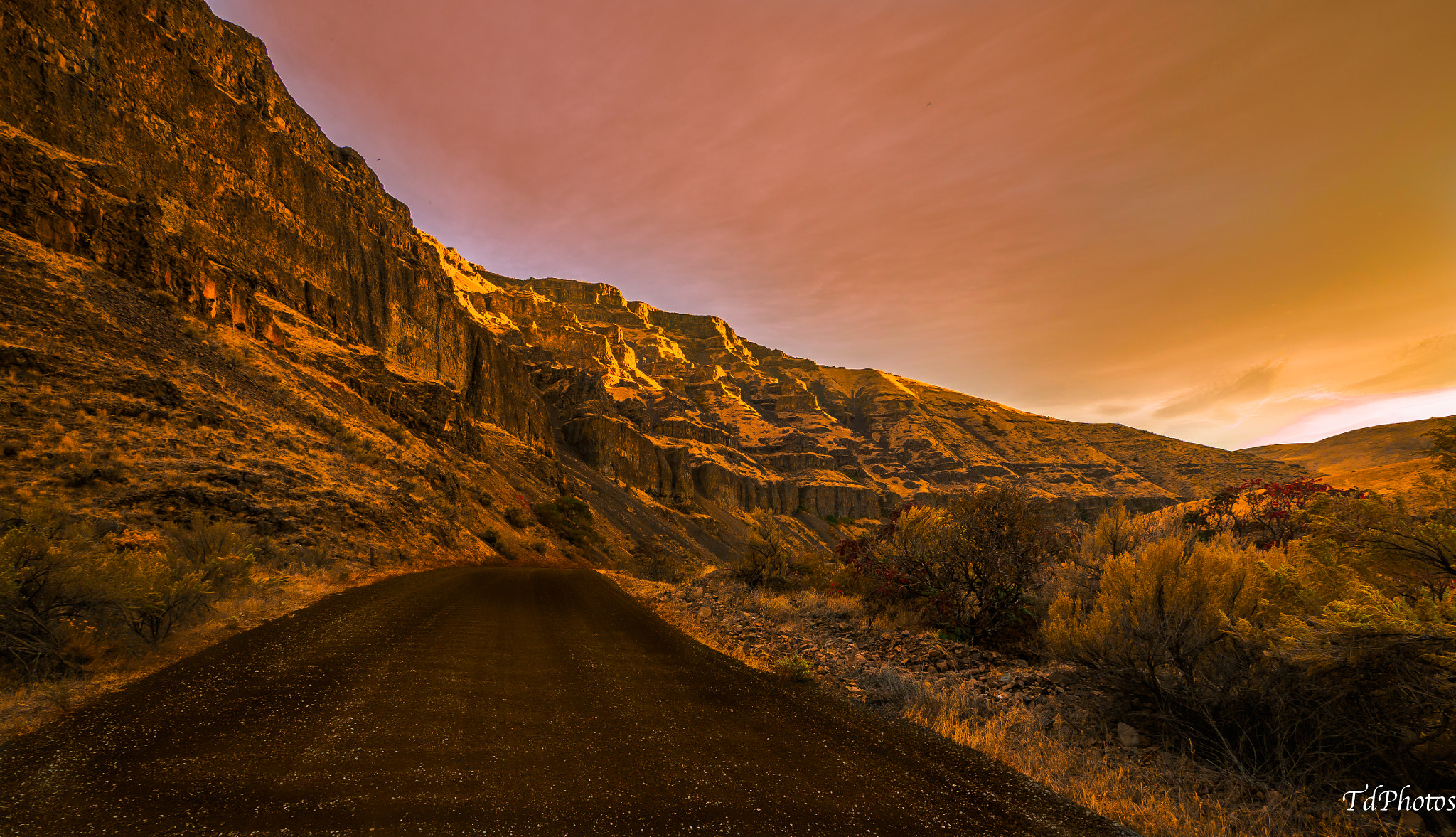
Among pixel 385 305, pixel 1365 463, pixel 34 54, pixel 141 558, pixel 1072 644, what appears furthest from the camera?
pixel 1365 463

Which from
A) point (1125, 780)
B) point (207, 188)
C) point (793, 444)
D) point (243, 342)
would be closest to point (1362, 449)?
point (793, 444)

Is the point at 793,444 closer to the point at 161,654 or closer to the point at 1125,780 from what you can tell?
the point at 161,654

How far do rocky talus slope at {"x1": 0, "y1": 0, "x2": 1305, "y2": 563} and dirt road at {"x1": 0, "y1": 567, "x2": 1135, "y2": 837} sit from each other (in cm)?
756

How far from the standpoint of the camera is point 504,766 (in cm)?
373

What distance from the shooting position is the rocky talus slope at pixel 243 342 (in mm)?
16031

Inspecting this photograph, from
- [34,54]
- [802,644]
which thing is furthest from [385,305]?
[802,644]

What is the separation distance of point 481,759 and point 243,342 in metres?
37.5

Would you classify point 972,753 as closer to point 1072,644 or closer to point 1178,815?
point 1178,815

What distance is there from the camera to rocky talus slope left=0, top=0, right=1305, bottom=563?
1603 centimetres

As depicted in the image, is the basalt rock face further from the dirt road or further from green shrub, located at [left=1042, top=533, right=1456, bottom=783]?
green shrub, located at [left=1042, top=533, right=1456, bottom=783]

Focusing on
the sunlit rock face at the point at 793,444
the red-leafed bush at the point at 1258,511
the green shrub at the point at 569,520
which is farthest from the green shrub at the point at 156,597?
the sunlit rock face at the point at 793,444

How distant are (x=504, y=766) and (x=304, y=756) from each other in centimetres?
153

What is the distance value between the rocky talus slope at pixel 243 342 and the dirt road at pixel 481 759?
7557mm

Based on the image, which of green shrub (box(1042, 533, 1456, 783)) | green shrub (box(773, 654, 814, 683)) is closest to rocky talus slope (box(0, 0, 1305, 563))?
green shrub (box(1042, 533, 1456, 783))
